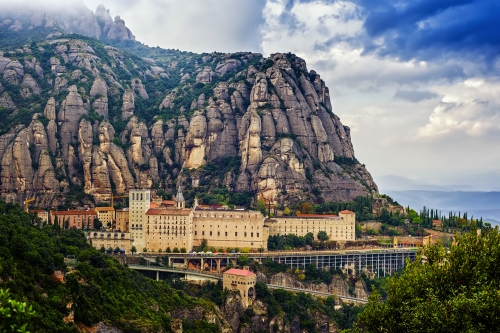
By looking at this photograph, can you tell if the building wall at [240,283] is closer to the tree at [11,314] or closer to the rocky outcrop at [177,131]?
the rocky outcrop at [177,131]

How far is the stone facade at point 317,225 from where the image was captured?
114562 millimetres

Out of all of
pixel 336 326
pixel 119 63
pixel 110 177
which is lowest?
pixel 336 326

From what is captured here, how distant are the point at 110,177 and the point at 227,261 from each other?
4571 centimetres

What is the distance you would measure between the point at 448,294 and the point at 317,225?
276 ft

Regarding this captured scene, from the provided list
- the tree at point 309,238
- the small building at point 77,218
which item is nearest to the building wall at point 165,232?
the small building at point 77,218

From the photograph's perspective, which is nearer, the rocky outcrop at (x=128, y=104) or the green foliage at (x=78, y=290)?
the green foliage at (x=78, y=290)

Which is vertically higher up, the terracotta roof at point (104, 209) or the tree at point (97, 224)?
the terracotta roof at point (104, 209)

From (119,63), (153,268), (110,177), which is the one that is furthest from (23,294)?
(119,63)

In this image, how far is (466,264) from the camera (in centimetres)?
3106

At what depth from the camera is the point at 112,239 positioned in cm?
10362

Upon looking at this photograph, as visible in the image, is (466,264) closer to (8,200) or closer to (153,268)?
(153,268)

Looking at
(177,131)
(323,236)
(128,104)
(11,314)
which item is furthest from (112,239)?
(11,314)

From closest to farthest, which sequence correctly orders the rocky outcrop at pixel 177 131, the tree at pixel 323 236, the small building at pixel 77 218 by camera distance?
the small building at pixel 77 218
the tree at pixel 323 236
the rocky outcrop at pixel 177 131

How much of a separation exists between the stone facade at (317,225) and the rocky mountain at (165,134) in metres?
17.9
